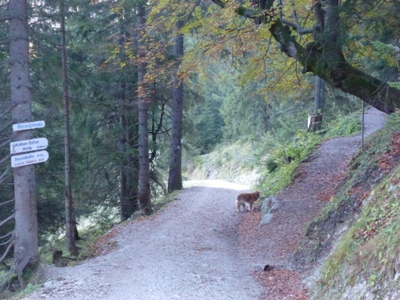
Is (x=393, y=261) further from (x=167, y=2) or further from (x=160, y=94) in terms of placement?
(x=160, y=94)

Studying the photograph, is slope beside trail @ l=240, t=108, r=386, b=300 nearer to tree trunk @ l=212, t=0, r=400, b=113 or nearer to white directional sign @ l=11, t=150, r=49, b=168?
tree trunk @ l=212, t=0, r=400, b=113

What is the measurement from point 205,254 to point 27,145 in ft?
14.4

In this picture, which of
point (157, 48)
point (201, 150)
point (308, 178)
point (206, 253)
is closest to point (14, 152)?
point (206, 253)

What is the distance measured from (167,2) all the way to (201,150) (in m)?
37.2

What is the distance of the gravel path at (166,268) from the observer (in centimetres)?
681

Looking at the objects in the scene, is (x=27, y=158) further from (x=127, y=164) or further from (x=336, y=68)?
(x=127, y=164)

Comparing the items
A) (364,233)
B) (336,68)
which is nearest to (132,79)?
(336,68)

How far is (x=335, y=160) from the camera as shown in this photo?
1555 cm

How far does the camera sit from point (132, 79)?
60.4ft

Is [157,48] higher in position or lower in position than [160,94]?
higher

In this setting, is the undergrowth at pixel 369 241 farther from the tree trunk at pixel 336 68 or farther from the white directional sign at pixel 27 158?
the white directional sign at pixel 27 158

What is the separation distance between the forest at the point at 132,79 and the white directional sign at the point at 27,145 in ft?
0.69

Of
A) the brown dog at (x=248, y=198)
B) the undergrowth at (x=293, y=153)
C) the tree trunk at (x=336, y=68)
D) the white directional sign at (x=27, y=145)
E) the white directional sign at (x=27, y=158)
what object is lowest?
the brown dog at (x=248, y=198)

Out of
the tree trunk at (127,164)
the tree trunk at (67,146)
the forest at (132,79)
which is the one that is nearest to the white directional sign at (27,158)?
the forest at (132,79)
